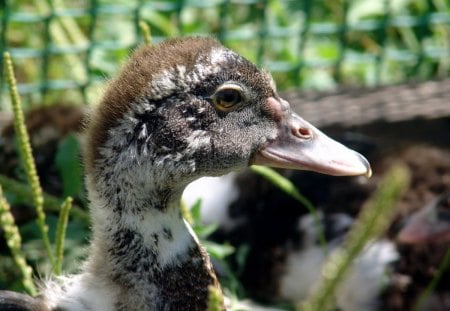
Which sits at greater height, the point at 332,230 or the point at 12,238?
the point at 12,238

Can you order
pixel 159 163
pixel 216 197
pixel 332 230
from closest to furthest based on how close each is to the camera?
1. pixel 159 163
2. pixel 332 230
3. pixel 216 197

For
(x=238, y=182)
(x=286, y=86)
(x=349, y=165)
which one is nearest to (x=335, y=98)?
(x=286, y=86)

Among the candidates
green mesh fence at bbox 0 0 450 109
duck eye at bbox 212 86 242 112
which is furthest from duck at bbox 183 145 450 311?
duck eye at bbox 212 86 242 112

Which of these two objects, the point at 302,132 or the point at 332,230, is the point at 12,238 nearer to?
the point at 302,132

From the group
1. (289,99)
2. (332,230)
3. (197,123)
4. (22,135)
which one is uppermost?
(197,123)

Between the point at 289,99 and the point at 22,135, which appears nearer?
the point at 22,135

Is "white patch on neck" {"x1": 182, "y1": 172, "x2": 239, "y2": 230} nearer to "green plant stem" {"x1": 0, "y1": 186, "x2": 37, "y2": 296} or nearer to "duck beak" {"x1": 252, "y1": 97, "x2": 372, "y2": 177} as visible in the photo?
"green plant stem" {"x1": 0, "y1": 186, "x2": 37, "y2": 296}

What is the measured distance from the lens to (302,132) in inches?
90.1

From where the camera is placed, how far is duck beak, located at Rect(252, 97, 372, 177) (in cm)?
225

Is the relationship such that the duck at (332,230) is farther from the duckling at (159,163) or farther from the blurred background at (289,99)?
the duckling at (159,163)

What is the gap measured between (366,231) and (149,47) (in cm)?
105

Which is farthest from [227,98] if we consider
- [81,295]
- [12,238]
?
[12,238]

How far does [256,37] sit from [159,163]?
6.31ft

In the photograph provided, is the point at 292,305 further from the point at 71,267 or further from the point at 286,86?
the point at 286,86
